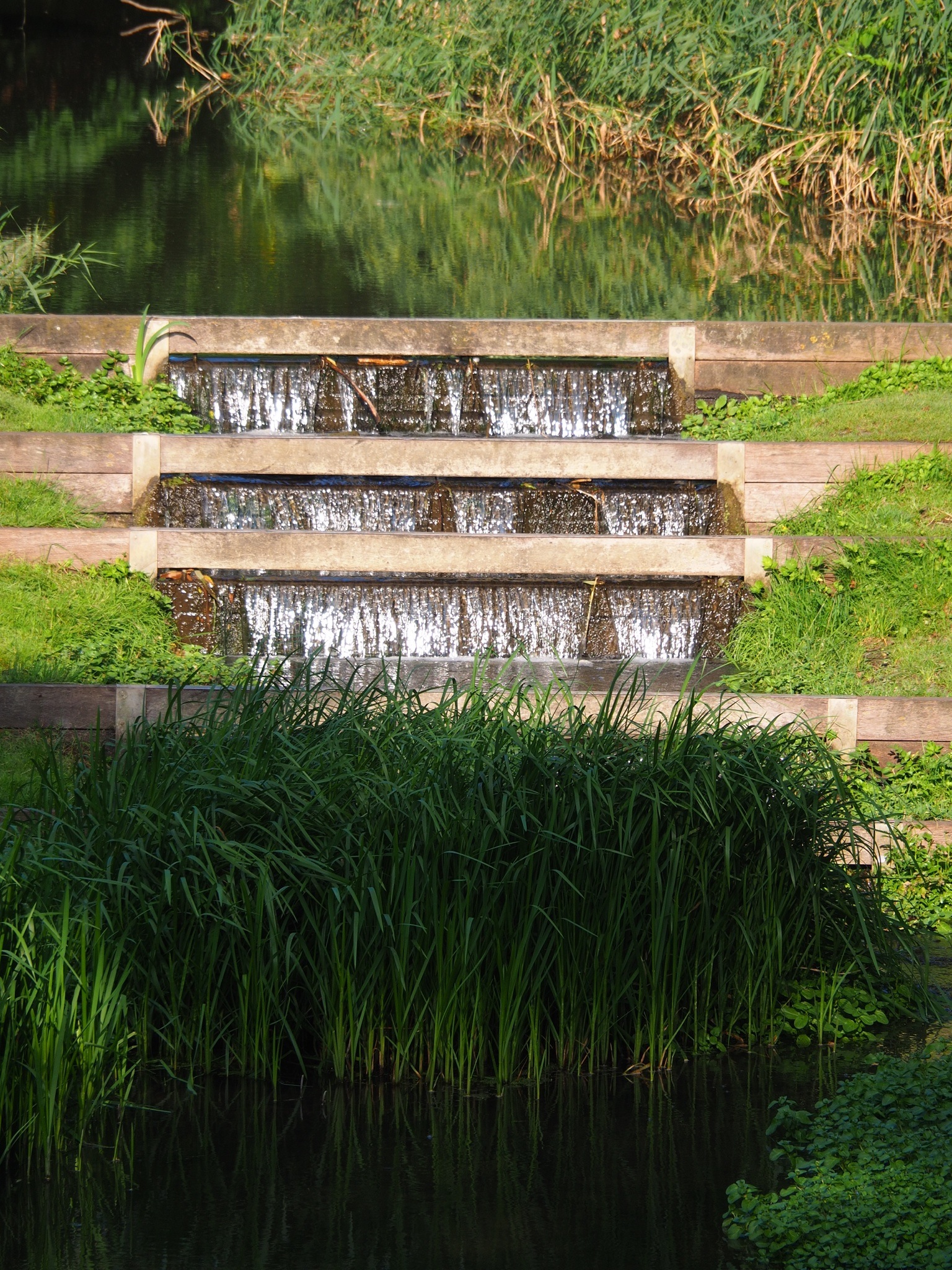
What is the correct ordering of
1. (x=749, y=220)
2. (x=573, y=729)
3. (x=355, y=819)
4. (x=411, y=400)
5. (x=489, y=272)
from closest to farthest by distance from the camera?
(x=355, y=819), (x=573, y=729), (x=411, y=400), (x=489, y=272), (x=749, y=220)

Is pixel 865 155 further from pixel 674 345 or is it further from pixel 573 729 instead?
pixel 573 729

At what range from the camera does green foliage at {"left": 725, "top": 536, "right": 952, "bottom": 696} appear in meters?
7.16

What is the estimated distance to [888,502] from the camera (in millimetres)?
8023

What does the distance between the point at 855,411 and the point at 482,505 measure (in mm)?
2272

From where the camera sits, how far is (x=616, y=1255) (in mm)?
3664

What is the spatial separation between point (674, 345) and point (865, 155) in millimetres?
4051

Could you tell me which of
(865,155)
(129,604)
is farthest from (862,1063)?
(865,155)

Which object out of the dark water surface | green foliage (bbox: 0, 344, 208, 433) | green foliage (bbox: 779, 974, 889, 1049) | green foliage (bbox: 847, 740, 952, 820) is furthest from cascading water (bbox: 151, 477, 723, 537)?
the dark water surface

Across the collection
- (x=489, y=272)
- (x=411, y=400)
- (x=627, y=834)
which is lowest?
(x=627, y=834)

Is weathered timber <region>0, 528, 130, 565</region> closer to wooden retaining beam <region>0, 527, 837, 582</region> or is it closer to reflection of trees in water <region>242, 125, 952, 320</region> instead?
wooden retaining beam <region>0, 527, 837, 582</region>

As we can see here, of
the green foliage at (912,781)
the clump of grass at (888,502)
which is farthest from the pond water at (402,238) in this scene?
the green foliage at (912,781)

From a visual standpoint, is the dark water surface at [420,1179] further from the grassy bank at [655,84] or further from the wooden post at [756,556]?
the grassy bank at [655,84]

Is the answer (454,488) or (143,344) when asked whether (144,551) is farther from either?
(143,344)

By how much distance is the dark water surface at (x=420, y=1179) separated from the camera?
3.66m
